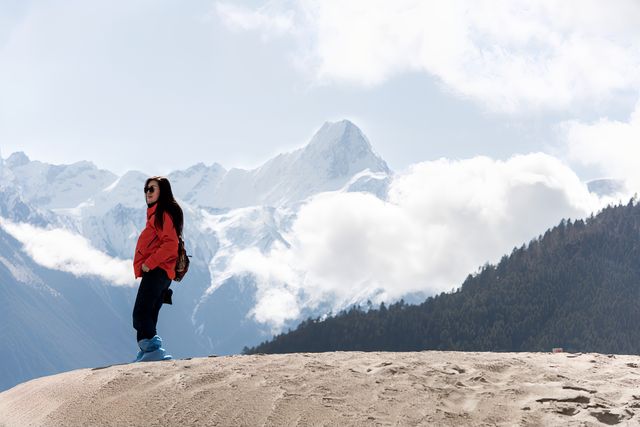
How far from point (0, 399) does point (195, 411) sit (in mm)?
3640

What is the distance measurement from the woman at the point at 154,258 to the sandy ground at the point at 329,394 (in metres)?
1.23

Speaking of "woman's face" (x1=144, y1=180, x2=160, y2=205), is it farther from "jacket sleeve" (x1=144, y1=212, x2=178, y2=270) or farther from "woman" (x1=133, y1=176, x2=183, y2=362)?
"jacket sleeve" (x1=144, y1=212, x2=178, y2=270)

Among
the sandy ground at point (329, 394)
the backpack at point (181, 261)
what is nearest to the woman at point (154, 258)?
the backpack at point (181, 261)

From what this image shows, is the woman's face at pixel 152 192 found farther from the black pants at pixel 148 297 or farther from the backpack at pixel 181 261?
the black pants at pixel 148 297

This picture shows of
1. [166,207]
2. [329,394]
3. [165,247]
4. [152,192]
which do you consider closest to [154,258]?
[165,247]

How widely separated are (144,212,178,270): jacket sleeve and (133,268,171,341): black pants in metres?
0.19

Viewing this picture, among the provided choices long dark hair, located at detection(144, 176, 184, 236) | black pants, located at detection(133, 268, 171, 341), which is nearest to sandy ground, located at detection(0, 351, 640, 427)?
black pants, located at detection(133, 268, 171, 341)

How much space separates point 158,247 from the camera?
13477 millimetres

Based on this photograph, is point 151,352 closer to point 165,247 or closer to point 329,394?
point 165,247

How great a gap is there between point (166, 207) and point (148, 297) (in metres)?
1.48

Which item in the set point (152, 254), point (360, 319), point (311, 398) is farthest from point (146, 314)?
point (360, 319)

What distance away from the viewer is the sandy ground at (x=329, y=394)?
10047 mm

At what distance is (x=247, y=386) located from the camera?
36.1 feet

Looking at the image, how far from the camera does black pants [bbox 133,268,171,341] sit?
44.1 ft
